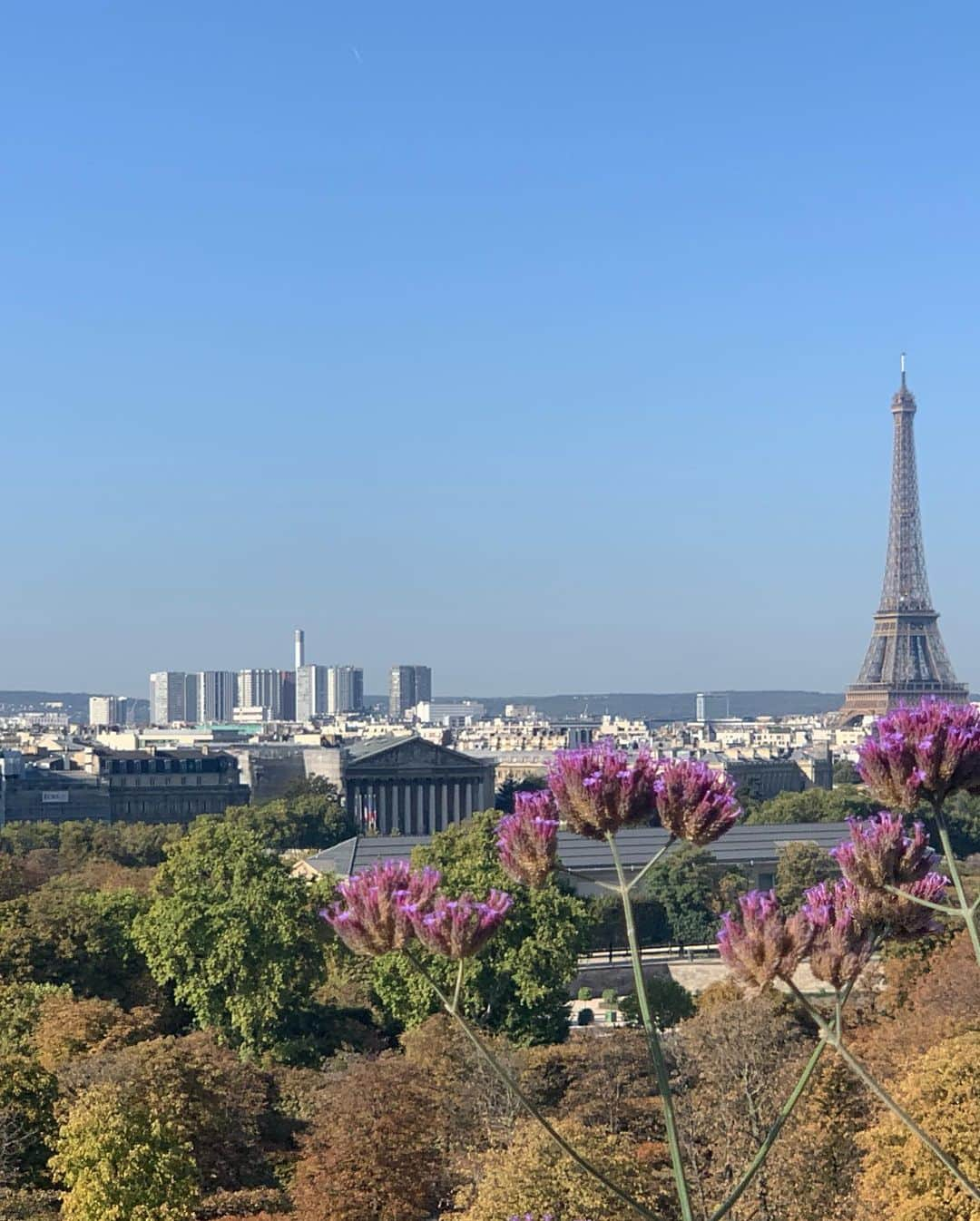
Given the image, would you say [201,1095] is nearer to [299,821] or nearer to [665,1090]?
Result: [665,1090]

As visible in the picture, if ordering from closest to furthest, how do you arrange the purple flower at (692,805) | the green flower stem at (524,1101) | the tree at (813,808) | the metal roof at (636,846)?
the green flower stem at (524,1101), the purple flower at (692,805), the metal roof at (636,846), the tree at (813,808)

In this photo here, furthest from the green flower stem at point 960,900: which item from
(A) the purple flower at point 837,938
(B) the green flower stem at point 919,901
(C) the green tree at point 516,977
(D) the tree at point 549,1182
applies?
(C) the green tree at point 516,977

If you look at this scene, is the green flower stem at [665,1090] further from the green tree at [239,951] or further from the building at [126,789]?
the building at [126,789]

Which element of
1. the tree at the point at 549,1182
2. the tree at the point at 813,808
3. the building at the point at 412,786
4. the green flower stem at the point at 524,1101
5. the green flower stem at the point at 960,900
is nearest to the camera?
the green flower stem at the point at 960,900

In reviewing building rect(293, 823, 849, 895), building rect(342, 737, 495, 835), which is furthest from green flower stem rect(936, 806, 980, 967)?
building rect(342, 737, 495, 835)

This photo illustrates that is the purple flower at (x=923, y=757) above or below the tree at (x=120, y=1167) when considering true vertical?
above

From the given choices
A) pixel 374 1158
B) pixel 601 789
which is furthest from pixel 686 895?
pixel 601 789

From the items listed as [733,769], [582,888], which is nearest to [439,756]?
[733,769]
